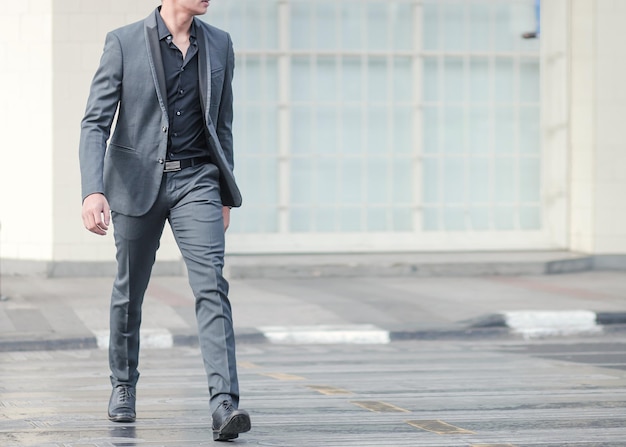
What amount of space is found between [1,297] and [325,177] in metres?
5.07

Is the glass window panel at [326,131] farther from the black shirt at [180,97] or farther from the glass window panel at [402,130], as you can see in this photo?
the black shirt at [180,97]

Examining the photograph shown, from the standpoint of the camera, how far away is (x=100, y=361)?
Answer: 9977 mm

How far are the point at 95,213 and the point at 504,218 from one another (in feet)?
39.9

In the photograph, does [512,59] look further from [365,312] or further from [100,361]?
[100,361]

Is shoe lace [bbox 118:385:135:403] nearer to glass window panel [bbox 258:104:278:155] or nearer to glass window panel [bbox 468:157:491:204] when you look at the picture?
glass window panel [bbox 258:104:278:155]

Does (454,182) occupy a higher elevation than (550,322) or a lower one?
higher

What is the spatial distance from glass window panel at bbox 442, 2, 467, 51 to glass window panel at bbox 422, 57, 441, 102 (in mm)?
259

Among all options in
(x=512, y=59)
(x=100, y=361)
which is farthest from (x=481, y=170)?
(x=100, y=361)

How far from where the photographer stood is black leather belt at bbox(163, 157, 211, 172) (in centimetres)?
642

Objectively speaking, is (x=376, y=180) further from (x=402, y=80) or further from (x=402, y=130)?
(x=402, y=80)

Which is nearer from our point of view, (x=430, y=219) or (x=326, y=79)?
(x=326, y=79)

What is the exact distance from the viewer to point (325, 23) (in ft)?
56.4

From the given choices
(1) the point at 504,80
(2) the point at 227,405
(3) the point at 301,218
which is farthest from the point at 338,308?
(2) the point at 227,405

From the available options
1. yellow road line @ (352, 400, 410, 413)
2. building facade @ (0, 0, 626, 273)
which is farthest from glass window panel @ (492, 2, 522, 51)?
yellow road line @ (352, 400, 410, 413)
